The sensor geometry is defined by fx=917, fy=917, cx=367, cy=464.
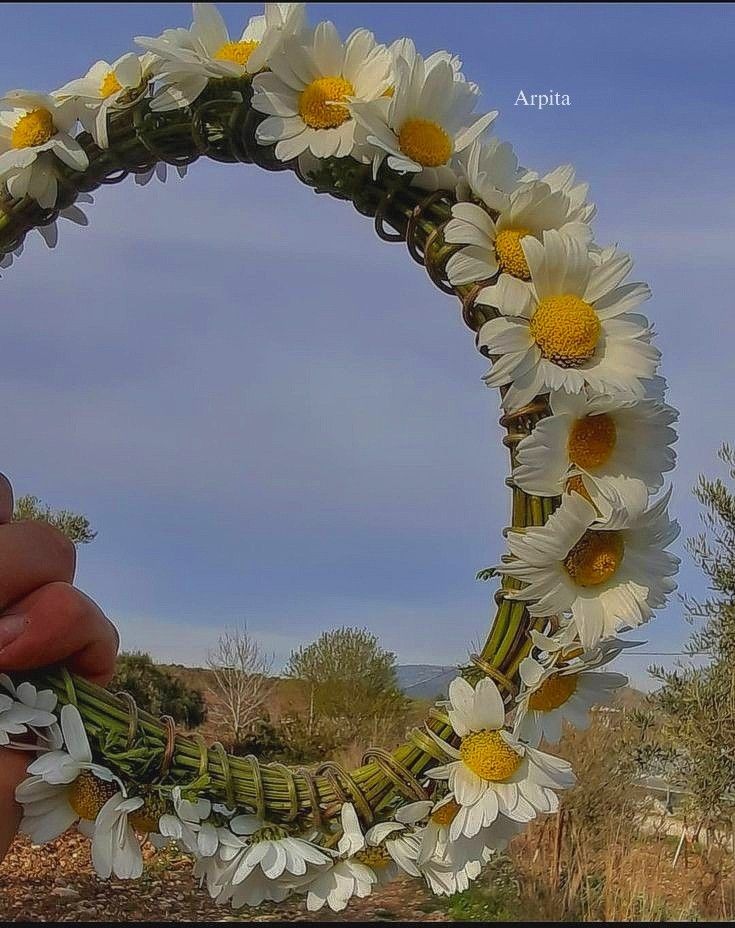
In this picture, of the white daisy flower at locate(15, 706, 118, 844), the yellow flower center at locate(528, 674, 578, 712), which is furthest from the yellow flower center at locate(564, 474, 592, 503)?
the white daisy flower at locate(15, 706, 118, 844)

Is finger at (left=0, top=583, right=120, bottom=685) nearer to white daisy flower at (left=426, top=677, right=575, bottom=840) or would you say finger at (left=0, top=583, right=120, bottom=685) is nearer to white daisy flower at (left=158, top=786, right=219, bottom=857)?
white daisy flower at (left=158, top=786, right=219, bottom=857)

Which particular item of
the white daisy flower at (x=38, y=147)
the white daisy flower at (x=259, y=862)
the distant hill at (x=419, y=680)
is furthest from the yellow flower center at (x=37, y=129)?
the distant hill at (x=419, y=680)

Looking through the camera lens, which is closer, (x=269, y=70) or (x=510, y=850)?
(x=269, y=70)

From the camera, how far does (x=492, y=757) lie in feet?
1.71

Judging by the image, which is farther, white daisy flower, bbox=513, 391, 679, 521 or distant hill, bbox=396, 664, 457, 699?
distant hill, bbox=396, 664, 457, 699

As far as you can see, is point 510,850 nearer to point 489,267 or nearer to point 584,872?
point 584,872

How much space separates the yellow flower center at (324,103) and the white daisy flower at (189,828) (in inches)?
16.1

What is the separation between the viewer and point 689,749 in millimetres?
2422

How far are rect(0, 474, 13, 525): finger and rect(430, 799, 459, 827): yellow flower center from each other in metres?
0.34

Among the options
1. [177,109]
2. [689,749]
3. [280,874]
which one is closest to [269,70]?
[177,109]

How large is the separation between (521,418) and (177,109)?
0.97 feet

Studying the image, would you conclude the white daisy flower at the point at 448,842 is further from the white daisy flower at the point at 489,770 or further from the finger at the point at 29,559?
the finger at the point at 29,559

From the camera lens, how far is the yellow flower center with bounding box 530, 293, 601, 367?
1.69 feet

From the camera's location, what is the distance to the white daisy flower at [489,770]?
52cm
